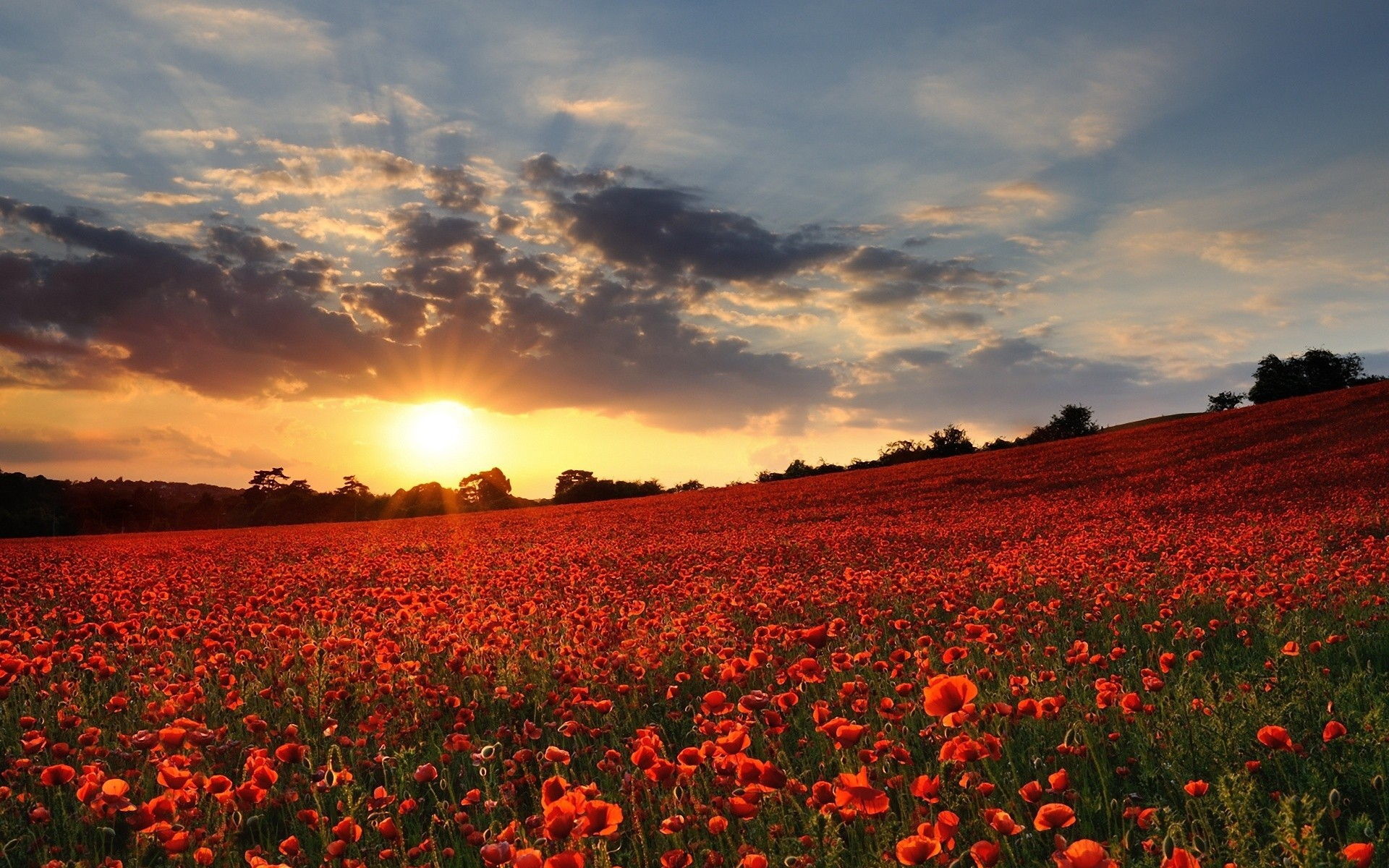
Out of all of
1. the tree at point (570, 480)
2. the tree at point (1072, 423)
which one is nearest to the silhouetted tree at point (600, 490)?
the tree at point (570, 480)

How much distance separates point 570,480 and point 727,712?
54.7 meters

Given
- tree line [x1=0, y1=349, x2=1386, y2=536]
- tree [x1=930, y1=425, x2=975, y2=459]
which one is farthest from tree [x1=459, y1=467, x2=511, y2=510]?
tree [x1=930, y1=425, x2=975, y2=459]

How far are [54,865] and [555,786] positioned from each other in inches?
98.0

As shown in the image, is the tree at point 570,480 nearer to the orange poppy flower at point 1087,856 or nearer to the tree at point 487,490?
the tree at point 487,490

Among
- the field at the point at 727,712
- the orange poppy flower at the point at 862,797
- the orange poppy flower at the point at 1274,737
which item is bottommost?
the field at the point at 727,712

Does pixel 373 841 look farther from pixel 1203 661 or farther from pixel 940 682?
pixel 1203 661

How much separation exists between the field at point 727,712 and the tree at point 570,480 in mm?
43165

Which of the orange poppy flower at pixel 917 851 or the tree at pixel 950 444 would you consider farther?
the tree at pixel 950 444

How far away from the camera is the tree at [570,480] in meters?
58.7

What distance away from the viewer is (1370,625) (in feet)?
25.3

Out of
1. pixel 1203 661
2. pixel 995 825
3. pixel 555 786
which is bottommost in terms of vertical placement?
pixel 1203 661

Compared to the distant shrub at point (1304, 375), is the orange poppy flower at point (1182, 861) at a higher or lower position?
lower

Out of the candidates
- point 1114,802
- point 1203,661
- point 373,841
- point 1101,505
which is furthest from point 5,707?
point 1101,505

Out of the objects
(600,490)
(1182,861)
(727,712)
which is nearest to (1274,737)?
(1182,861)
